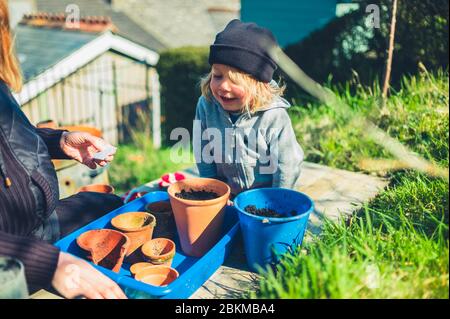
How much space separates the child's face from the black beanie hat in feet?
0.18

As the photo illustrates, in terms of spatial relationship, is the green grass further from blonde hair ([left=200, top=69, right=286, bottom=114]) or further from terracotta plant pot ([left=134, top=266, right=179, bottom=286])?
blonde hair ([left=200, top=69, right=286, bottom=114])

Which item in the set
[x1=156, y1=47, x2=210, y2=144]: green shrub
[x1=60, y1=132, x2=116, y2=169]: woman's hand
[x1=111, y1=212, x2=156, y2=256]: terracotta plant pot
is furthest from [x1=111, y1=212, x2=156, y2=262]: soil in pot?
[x1=156, y1=47, x2=210, y2=144]: green shrub

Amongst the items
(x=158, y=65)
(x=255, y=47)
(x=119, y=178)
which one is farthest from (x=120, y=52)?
(x=255, y=47)

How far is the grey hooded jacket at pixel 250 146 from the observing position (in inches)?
103

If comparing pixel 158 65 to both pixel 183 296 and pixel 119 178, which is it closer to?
pixel 119 178

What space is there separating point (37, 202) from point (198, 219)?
0.78m

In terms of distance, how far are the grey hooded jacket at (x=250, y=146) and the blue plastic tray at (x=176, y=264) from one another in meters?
0.34

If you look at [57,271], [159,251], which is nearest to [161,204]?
[159,251]

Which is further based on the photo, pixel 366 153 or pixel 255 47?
pixel 366 153

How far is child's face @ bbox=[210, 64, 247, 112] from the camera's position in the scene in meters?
2.43

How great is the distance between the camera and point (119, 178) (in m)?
7.29

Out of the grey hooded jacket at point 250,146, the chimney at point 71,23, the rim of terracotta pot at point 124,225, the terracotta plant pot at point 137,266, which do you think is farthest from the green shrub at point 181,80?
the terracotta plant pot at point 137,266

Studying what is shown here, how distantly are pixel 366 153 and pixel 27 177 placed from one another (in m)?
2.68

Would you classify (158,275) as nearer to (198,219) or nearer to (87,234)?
(198,219)
